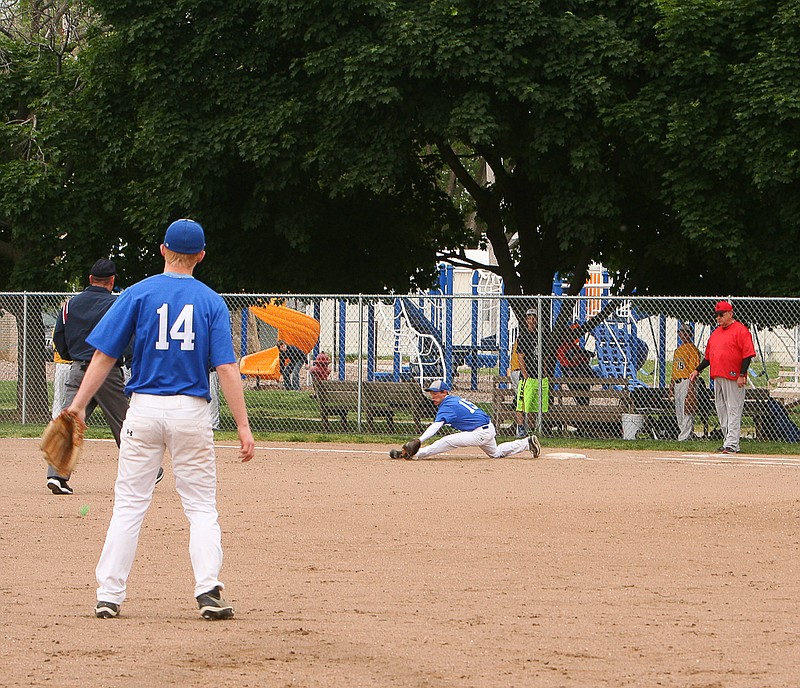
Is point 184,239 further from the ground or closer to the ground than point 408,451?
further from the ground

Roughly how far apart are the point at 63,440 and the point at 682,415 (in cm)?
1385

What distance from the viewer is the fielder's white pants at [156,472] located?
637 cm

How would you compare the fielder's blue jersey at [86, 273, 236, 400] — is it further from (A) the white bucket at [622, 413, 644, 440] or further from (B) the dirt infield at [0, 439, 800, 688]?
(A) the white bucket at [622, 413, 644, 440]

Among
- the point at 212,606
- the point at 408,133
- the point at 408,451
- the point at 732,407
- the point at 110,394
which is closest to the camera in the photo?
the point at 212,606

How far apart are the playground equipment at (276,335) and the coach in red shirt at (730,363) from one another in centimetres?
613

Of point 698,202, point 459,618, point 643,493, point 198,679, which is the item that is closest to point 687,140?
point 698,202

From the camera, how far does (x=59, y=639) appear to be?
6.10m

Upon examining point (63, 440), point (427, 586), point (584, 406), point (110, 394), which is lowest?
point (427, 586)

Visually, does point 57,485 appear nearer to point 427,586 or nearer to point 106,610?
point 427,586

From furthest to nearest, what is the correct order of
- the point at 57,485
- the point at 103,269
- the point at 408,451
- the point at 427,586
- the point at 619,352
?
the point at 619,352
the point at 408,451
the point at 57,485
the point at 103,269
the point at 427,586

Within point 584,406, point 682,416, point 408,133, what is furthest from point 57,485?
point 408,133

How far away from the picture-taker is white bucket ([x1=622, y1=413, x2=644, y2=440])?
63.6 ft

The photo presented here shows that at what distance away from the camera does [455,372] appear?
21.6 metres

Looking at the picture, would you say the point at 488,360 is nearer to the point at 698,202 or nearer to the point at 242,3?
the point at 698,202
